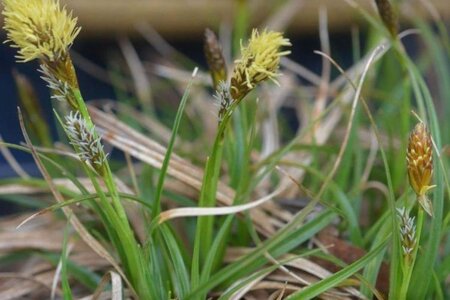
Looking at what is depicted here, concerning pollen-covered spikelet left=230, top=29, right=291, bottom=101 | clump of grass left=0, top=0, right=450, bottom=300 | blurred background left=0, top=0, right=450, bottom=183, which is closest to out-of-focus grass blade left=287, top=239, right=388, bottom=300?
clump of grass left=0, top=0, right=450, bottom=300

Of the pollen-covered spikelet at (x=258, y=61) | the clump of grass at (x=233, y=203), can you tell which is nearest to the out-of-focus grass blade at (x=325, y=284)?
the clump of grass at (x=233, y=203)

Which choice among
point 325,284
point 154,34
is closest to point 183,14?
point 154,34

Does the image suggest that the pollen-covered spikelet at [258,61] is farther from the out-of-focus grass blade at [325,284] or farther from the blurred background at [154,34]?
the blurred background at [154,34]

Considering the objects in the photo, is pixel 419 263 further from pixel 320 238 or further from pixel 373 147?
pixel 373 147

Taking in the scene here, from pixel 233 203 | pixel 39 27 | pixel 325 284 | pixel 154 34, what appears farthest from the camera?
pixel 154 34

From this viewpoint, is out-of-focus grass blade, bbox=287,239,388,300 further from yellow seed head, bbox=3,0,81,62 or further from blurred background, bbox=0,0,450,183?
blurred background, bbox=0,0,450,183

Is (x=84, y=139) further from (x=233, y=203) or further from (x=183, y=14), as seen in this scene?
(x=183, y=14)

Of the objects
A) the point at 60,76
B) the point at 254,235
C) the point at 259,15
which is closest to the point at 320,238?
the point at 254,235
